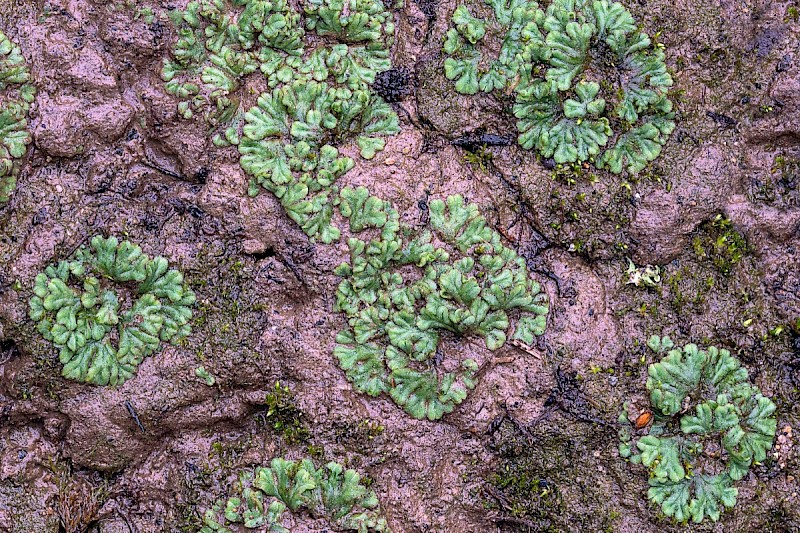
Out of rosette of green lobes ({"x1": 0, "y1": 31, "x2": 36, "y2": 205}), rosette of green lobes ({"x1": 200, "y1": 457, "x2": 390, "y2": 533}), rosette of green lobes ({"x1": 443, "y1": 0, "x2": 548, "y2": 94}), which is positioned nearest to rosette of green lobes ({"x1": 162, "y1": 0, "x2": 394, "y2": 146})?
rosette of green lobes ({"x1": 443, "y1": 0, "x2": 548, "y2": 94})

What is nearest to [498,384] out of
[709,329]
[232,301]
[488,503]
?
[488,503]

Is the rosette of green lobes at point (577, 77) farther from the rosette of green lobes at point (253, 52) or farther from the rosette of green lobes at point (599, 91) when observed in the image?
the rosette of green lobes at point (253, 52)

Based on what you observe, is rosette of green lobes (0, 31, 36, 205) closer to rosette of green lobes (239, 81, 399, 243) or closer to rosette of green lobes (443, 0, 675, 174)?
rosette of green lobes (239, 81, 399, 243)

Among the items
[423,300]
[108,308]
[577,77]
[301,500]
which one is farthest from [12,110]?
[577,77]

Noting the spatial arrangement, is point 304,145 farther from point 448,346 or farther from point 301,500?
point 301,500

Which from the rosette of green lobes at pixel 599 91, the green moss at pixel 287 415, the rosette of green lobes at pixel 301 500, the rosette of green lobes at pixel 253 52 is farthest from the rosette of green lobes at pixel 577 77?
the rosette of green lobes at pixel 301 500
